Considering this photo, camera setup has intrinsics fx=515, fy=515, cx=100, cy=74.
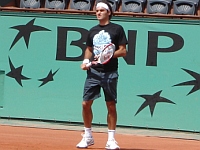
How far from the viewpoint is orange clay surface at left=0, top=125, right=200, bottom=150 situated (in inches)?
262

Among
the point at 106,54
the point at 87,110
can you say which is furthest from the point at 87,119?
the point at 106,54

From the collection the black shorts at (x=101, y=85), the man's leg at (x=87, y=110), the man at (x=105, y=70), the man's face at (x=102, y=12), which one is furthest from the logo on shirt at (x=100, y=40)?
the man's leg at (x=87, y=110)

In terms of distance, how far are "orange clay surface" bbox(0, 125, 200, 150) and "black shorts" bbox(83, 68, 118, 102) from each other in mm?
706

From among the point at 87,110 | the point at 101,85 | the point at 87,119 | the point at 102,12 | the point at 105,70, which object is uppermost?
the point at 102,12

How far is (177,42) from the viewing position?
864cm

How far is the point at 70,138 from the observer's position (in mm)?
7602

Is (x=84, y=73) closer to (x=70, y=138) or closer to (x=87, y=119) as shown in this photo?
(x=70, y=138)

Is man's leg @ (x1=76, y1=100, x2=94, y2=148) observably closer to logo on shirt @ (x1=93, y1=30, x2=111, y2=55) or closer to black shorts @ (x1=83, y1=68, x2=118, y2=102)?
black shorts @ (x1=83, y1=68, x2=118, y2=102)

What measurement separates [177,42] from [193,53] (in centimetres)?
33

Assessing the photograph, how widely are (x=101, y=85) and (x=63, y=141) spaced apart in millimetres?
1293

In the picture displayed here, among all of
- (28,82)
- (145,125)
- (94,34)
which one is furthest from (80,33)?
(94,34)

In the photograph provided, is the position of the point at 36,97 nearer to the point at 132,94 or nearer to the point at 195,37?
the point at 132,94

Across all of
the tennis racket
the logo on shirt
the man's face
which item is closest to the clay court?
the tennis racket

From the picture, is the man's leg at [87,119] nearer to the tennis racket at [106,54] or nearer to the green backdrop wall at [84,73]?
the tennis racket at [106,54]
